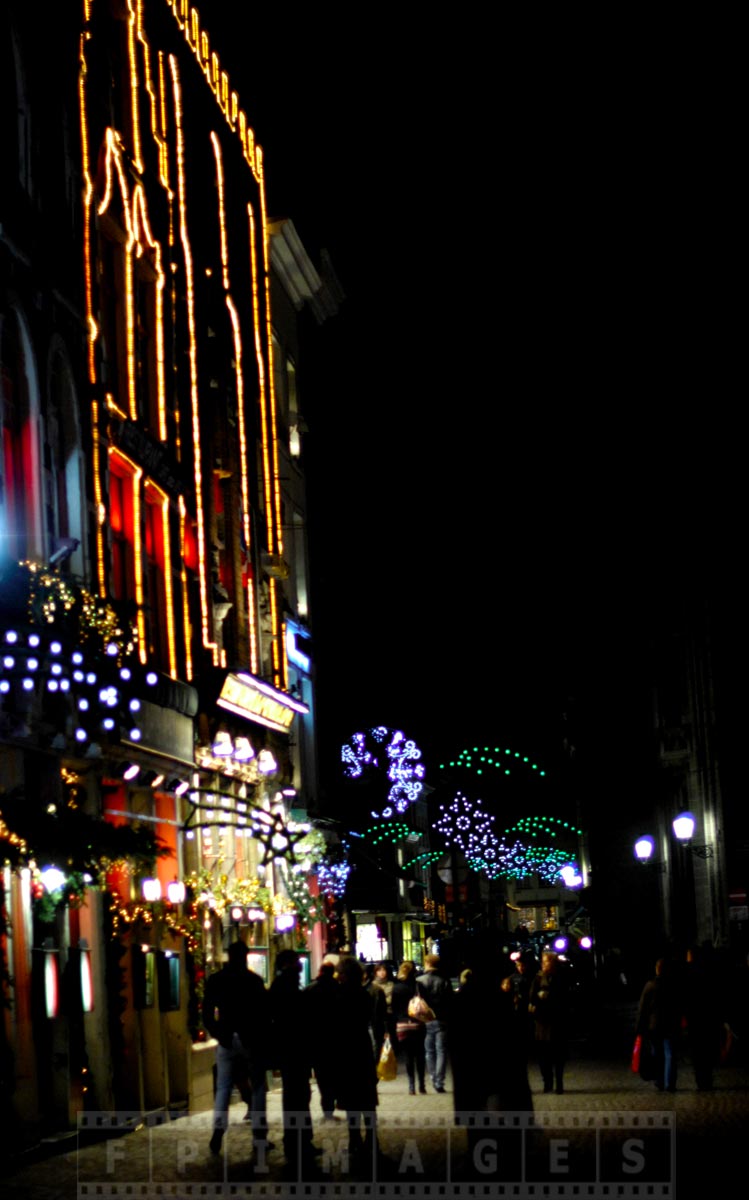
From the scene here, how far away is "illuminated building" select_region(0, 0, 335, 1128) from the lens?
1975 cm

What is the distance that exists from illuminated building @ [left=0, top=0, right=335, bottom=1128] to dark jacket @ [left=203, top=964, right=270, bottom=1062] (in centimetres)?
163

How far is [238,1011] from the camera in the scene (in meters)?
19.3

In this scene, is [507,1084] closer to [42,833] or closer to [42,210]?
[42,833]

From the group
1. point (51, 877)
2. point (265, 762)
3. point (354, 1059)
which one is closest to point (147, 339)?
point (265, 762)

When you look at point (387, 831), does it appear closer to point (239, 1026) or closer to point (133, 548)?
point (133, 548)

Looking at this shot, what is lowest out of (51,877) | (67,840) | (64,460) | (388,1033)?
(388,1033)

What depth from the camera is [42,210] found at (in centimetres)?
2319

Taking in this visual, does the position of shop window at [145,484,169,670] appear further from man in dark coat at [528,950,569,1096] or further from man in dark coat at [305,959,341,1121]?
man in dark coat at [305,959,341,1121]

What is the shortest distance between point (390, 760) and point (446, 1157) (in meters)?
31.2

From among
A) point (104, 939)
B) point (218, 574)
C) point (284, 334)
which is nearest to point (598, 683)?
point (284, 334)

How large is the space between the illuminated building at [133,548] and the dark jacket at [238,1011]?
163 centimetres

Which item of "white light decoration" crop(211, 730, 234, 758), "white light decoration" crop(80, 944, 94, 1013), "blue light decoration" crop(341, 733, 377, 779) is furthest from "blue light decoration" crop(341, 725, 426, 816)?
"white light decoration" crop(80, 944, 94, 1013)

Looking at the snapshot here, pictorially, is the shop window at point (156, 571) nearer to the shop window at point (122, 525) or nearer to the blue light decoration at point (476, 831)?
the shop window at point (122, 525)

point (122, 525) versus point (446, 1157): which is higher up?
point (122, 525)
